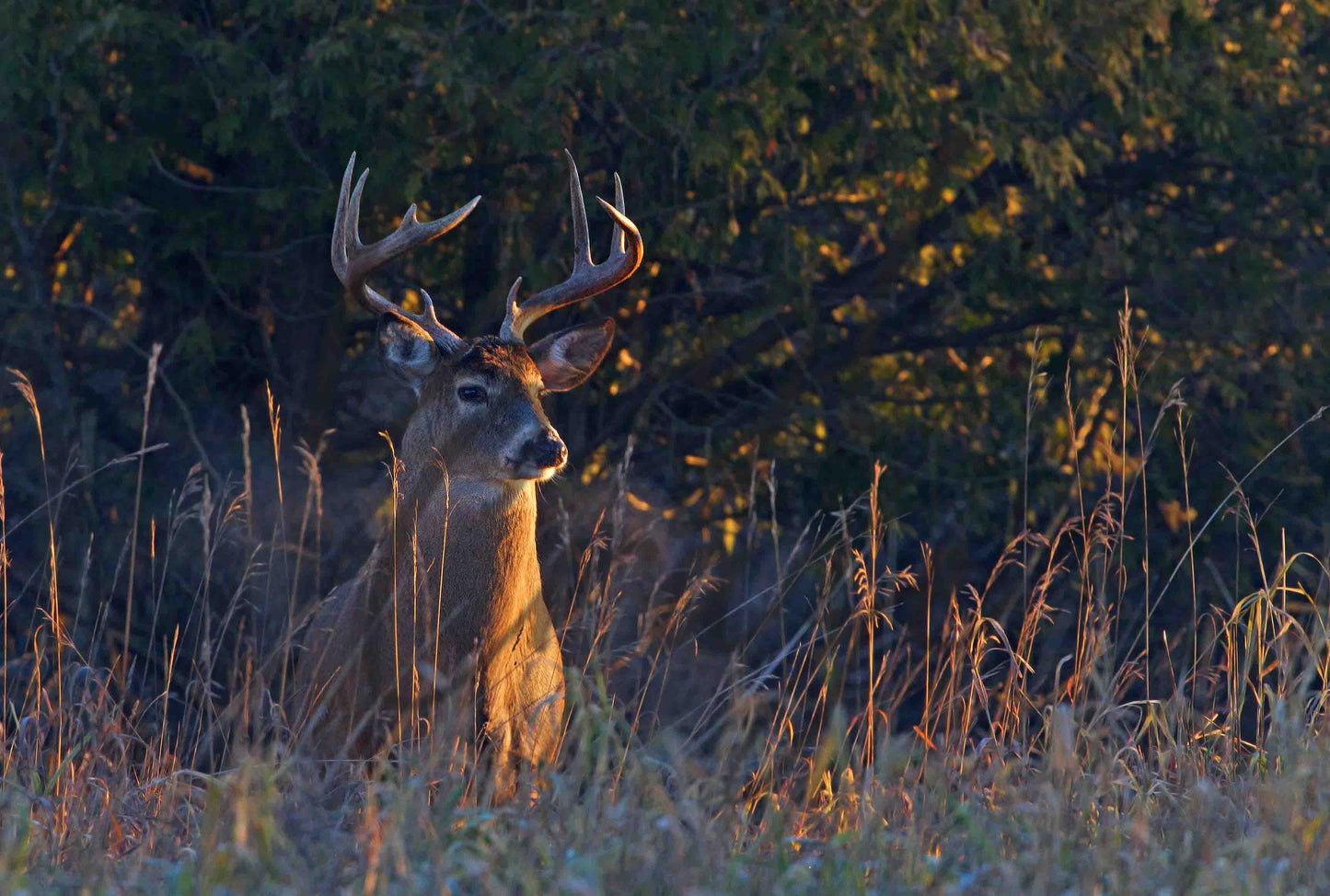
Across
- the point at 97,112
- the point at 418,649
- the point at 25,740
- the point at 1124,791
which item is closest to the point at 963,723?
the point at 1124,791

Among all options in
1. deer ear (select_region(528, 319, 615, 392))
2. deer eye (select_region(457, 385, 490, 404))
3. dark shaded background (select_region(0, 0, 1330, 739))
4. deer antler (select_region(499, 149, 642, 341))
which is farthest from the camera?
dark shaded background (select_region(0, 0, 1330, 739))

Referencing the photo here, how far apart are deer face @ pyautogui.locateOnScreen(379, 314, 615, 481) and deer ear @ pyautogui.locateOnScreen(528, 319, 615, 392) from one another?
0.04 m

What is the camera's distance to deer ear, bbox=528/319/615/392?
20.7ft

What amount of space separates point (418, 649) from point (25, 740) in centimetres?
125

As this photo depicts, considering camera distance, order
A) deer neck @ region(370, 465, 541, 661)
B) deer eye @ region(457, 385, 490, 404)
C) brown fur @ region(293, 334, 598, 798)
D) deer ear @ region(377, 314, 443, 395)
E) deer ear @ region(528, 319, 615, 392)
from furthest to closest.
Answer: deer ear @ region(528, 319, 615, 392), deer ear @ region(377, 314, 443, 395), deer eye @ region(457, 385, 490, 404), deer neck @ region(370, 465, 541, 661), brown fur @ region(293, 334, 598, 798)

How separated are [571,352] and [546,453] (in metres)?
1.14

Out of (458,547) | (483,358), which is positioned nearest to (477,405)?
(483,358)

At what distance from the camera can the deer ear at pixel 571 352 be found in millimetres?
6301

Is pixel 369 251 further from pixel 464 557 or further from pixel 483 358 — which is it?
pixel 464 557

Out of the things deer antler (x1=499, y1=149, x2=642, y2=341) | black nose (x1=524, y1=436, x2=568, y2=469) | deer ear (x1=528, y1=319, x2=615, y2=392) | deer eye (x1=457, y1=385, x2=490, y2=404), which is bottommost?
black nose (x1=524, y1=436, x2=568, y2=469)

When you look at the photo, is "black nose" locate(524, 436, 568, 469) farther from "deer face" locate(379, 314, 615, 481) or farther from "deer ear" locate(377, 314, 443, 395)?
"deer ear" locate(377, 314, 443, 395)

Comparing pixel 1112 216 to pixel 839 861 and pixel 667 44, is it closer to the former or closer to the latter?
pixel 667 44

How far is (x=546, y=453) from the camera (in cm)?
530

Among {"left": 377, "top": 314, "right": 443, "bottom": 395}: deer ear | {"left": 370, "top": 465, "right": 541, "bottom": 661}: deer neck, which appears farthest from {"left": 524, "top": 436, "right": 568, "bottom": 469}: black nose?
{"left": 377, "top": 314, "right": 443, "bottom": 395}: deer ear
